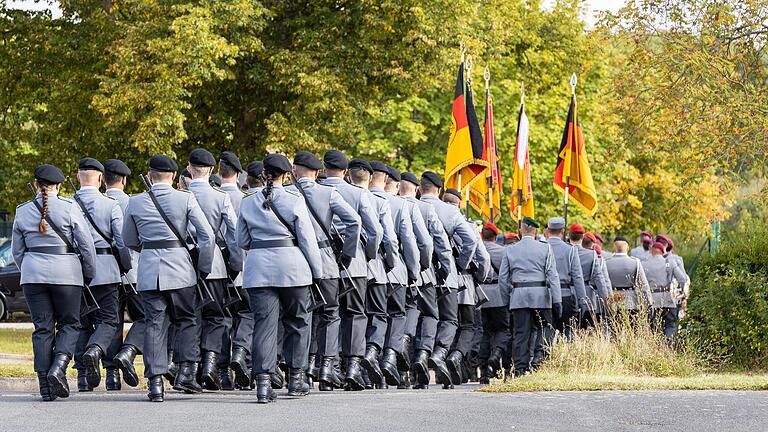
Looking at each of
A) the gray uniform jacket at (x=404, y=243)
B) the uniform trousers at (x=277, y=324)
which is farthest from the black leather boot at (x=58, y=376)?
the gray uniform jacket at (x=404, y=243)

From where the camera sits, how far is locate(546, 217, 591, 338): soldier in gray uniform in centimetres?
1712

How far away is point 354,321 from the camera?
520 inches

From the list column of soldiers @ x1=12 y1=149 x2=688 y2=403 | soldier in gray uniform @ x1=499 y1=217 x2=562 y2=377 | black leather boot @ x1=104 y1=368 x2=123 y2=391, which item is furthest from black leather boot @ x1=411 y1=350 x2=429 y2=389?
black leather boot @ x1=104 y1=368 x2=123 y2=391

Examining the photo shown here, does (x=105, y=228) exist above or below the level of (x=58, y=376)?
above

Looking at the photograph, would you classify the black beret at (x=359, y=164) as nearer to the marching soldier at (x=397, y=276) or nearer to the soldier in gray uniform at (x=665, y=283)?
the marching soldier at (x=397, y=276)

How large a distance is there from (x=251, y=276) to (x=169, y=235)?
0.93 metres

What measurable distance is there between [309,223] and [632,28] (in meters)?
12.3

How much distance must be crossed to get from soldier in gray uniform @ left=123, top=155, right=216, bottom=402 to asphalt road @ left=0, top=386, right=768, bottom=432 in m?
0.71

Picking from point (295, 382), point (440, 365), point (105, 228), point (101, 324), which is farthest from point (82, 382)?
point (440, 365)

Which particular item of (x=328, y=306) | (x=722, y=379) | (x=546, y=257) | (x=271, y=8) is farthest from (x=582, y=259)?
(x=271, y=8)

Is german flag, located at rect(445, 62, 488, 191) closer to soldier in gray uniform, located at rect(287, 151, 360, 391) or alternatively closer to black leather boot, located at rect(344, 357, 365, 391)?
black leather boot, located at rect(344, 357, 365, 391)

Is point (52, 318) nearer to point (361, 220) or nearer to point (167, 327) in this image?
point (167, 327)

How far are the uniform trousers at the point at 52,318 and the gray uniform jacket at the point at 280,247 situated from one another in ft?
5.57

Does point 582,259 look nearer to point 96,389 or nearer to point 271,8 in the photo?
point 96,389
